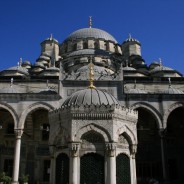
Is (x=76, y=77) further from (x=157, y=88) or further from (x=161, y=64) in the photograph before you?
(x=161, y=64)

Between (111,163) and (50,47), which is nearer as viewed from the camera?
(111,163)

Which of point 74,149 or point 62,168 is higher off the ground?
point 74,149

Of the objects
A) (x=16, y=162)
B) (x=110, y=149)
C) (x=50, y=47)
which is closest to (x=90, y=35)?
(x=50, y=47)

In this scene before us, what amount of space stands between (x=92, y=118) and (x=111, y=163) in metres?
1.14

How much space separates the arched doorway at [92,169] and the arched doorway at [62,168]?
0.38m

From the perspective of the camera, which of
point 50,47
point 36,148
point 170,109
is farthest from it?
point 50,47

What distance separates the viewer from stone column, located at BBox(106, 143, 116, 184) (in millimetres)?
6391

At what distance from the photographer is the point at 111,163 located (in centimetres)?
644

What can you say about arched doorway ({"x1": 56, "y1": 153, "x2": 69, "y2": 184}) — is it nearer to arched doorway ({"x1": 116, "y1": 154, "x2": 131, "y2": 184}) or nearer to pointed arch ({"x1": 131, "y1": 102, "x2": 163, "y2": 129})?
arched doorway ({"x1": 116, "y1": 154, "x2": 131, "y2": 184})

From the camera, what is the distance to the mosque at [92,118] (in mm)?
6664

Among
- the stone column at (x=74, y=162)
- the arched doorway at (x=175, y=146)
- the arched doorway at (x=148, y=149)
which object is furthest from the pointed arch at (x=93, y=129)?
the arched doorway at (x=175, y=146)

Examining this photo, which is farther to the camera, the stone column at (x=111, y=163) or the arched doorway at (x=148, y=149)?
the arched doorway at (x=148, y=149)

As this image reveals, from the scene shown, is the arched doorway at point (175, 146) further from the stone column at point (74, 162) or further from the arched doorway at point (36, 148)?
the stone column at point (74, 162)

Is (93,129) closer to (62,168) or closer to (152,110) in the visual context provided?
(62,168)
